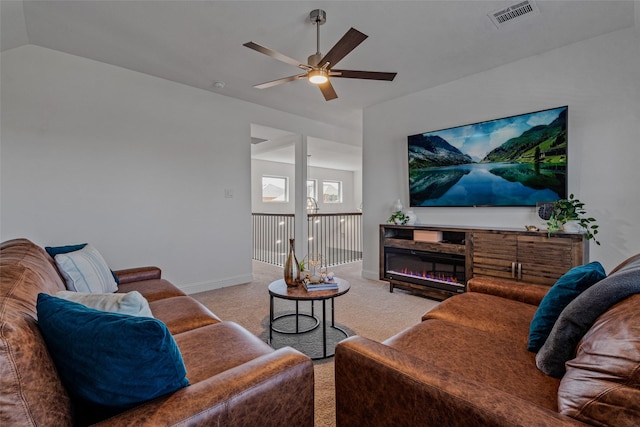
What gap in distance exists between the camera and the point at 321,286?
2201 millimetres

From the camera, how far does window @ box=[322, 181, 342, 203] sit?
1029 cm

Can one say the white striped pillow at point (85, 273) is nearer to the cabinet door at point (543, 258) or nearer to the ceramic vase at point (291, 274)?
the ceramic vase at point (291, 274)

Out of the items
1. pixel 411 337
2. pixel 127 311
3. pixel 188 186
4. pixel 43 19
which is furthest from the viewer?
pixel 188 186

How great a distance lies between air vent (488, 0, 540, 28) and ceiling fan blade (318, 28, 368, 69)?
122cm

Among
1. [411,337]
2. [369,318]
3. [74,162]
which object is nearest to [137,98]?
[74,162]

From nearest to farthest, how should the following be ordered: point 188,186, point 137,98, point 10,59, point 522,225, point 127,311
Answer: point 127,311 < point 10,59 < point 522,225 < point 137,98 < point 188,186

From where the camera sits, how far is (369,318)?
2.89 m

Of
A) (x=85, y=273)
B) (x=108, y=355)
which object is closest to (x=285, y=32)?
(x=85, y=273)

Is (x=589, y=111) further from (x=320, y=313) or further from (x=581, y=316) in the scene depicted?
(x=320, y=313)

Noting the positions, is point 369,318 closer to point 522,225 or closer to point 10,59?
point 522,225

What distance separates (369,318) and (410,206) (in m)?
1.72

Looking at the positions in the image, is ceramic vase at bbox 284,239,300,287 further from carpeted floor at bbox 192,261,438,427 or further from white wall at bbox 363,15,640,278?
white wall at bbox 363,15,640,278

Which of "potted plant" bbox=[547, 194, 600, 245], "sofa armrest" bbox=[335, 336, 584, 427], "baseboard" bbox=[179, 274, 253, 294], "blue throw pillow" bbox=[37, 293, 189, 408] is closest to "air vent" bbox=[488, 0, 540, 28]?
"potted plant" bbox=[547, 194, 600, 245]

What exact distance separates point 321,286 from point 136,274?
1.64 m
